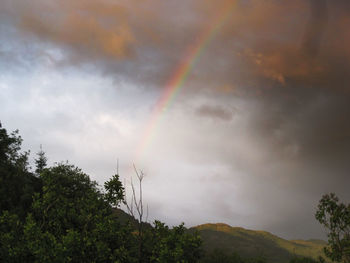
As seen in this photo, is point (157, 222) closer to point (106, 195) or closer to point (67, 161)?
point (106, 195)

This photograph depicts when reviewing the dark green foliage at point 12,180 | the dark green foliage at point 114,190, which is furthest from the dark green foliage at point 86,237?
the dark green foliage at point 12,180

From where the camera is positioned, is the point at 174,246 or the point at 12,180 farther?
the point at 12,180

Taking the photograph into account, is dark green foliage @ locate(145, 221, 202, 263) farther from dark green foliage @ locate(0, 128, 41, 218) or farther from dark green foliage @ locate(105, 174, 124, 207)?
dark green foliage @ locate(0, 128, 41, 218)

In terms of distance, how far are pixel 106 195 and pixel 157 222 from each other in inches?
150

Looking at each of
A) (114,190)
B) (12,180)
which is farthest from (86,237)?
(12,180)

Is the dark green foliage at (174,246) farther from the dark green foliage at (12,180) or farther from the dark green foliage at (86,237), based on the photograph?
the dark green foliage at (12,180)

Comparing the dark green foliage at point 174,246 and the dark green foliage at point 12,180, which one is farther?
the dark green foliage at point 12,180

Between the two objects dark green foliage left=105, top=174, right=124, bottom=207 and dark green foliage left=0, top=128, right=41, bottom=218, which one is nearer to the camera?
dark green foliage left=105, top=174, right=124, bottom=207

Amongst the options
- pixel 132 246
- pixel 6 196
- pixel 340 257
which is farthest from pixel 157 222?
pixel 6 196

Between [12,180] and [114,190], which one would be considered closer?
[114,190]

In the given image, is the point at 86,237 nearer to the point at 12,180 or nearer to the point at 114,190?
the point at 114,190

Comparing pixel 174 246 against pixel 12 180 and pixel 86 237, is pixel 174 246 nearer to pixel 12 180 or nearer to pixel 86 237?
pixel 86 237

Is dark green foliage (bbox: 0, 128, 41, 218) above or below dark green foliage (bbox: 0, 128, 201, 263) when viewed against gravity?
above

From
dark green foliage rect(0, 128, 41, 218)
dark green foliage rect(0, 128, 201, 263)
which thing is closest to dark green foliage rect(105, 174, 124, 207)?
dark green foliage rect(0, 128, 201, 263)
